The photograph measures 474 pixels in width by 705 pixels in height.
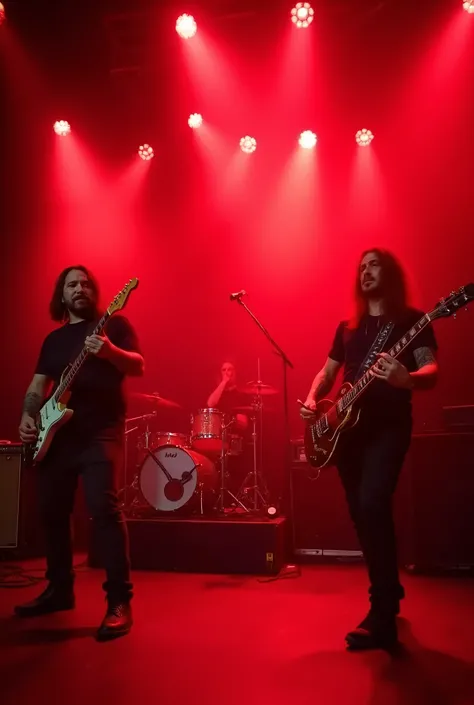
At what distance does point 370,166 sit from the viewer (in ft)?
21.6

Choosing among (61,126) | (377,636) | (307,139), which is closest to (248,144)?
(307,139)

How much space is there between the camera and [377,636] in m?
2.61

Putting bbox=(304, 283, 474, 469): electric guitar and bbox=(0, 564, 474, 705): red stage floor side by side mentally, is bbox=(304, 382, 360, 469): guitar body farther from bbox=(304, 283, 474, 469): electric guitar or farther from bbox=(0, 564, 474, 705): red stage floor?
bbox=(0, 564, 474, 705): red stage floor

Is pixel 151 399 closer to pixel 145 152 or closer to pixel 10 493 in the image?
pixel 10 493

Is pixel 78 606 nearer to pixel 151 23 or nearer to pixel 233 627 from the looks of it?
pixel 233 627

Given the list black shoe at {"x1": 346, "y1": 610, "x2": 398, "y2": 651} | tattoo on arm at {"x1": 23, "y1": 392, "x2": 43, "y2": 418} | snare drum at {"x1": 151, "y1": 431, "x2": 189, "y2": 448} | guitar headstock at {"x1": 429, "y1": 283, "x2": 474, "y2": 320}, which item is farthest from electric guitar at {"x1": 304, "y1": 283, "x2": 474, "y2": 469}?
snare drum at {"x1": 151, "y1": 431, "x2": 189, "y2": 448}

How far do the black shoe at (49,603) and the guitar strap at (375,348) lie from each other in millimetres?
2067

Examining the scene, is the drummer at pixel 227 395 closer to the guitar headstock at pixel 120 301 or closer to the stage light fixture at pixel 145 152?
the stage light fixture at pixel 145 152

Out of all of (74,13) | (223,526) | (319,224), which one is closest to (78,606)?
(223,526)

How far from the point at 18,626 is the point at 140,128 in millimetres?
5868

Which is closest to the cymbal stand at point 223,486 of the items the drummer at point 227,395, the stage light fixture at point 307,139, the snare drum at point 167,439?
the snare drum at point 167,439

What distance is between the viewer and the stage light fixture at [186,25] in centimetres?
619

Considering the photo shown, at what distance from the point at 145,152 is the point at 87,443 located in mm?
4965

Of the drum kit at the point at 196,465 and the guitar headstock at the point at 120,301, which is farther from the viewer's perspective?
the drum kit at the point at 196,465
